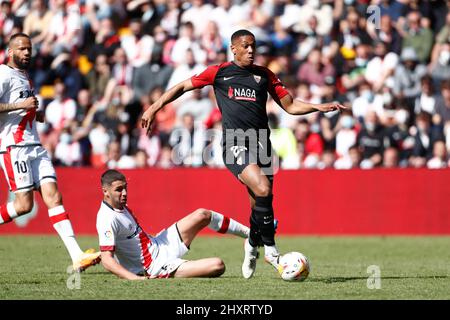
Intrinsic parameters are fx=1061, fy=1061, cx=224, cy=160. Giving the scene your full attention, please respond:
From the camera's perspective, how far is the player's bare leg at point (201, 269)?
11320mm

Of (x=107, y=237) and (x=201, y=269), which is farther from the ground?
(x=107, y=237)

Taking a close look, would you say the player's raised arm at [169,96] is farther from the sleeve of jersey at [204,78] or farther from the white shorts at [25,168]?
the white shorts at [25,168]

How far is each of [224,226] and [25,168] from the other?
2.38m

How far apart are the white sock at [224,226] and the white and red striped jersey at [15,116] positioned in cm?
229

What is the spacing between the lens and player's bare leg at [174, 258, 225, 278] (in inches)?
446

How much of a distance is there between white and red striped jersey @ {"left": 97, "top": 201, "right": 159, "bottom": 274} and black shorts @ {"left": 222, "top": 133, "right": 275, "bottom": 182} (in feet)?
3.97

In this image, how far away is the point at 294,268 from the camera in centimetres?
1108

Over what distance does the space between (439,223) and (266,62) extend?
199 inches

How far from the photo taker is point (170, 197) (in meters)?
19.8

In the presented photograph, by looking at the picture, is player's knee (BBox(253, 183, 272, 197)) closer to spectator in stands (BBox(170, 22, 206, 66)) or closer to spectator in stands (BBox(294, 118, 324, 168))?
spectator in stands (BBox(294, 118, 324, 168))

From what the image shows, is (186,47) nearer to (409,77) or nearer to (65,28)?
(65,28)

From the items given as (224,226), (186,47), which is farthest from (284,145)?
(224,226)
